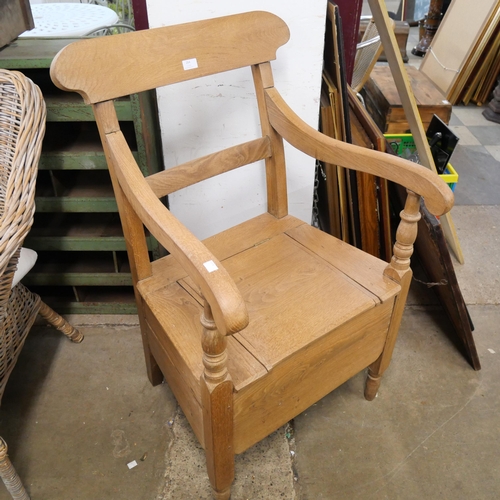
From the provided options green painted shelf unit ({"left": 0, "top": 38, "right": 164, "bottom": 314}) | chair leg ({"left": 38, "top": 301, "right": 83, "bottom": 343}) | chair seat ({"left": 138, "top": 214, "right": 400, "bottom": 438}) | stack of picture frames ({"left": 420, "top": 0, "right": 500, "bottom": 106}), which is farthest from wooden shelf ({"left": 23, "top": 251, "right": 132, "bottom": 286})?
stack of picture frames ({"left": 420, "top": 0, "right": 500, "bottom": 106})

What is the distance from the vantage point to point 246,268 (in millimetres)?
1266

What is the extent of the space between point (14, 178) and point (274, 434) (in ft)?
3.38

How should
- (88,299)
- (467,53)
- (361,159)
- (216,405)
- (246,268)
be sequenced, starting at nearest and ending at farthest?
(216,405)
(361,159)
(246,268)
(88,299)
(467,53)

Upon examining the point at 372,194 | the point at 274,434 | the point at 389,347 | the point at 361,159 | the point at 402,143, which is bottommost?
the point at 274,434

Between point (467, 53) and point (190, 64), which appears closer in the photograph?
point (190, 64)

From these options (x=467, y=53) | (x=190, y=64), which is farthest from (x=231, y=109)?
(x=467, y=53)

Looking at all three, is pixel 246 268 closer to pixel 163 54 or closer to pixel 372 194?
pixel 163 54

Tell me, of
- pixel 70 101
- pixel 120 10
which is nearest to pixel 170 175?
pixel 70 101

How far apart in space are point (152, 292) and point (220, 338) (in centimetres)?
41

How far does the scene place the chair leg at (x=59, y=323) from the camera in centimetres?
160

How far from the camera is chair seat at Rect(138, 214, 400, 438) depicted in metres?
1.04

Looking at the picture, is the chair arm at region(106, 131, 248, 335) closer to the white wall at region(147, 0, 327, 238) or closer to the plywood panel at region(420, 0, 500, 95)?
the white wall at region(147, 0, 327, 238)

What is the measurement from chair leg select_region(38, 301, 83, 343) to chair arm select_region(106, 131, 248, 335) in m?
0.79

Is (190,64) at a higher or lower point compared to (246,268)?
higher
